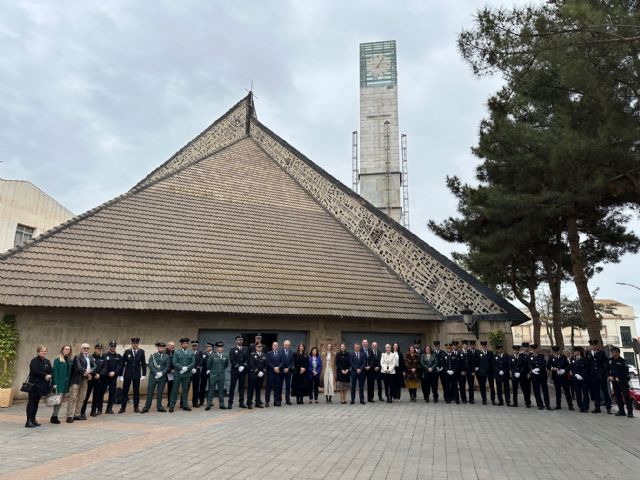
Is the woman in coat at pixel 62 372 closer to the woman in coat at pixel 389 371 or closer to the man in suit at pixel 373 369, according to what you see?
the man in suit at pixel 373 369

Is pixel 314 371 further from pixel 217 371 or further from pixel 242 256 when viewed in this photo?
pixel 242 256

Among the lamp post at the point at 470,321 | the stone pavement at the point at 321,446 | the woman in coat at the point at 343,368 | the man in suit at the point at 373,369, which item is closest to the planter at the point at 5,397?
the stone pavement at the point at 321,446

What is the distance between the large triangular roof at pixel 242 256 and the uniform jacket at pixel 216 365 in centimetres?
164

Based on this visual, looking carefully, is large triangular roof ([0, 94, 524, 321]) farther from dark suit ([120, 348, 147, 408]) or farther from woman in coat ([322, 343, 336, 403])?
dark suit ([120, 348, 147, 408])

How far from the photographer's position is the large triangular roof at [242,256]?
11.0m

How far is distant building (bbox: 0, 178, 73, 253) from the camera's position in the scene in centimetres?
2303

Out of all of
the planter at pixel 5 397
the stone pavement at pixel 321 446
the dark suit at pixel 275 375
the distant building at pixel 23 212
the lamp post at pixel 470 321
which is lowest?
the stone pavement at pixel 321 446

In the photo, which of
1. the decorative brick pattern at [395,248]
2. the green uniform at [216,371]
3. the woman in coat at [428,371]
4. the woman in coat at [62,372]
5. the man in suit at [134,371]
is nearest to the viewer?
the woman in coat at [62,372]

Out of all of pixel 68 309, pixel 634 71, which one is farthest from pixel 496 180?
pixel 68 309

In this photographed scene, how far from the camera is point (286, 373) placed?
10.9 meters

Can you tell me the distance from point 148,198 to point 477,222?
12629 mm

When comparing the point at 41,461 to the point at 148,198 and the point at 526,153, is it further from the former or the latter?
the point at 526,153

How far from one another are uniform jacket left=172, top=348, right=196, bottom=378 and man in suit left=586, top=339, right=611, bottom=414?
A: 964 cm

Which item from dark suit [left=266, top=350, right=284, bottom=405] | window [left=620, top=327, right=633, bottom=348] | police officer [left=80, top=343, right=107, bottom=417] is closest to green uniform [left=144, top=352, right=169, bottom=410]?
police officer [left=80, top=343, right=107, bottom=417]
